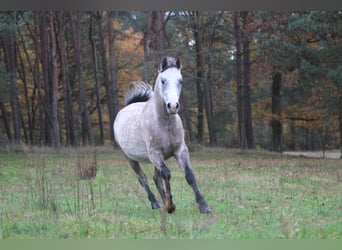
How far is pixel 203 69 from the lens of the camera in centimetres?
1238

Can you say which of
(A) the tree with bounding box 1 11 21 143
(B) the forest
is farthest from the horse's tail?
(A) the tree with bounding box 1 11 21 143

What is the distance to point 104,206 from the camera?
429 centimetres

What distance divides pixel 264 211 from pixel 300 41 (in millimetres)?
5380

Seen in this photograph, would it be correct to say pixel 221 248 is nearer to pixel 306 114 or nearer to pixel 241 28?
pixel 306 114

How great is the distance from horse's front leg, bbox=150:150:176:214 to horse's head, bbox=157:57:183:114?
45 centimetres

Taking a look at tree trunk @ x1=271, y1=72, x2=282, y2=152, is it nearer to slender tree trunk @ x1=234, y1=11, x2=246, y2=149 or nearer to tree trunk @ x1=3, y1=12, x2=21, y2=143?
slender tree trunk @ x1=234, y1=11, x2=246, y2=149

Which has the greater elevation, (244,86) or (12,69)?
(12,69)

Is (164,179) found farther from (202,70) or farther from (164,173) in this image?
(202,70)

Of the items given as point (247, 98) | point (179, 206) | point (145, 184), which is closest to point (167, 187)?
point (179, 206)

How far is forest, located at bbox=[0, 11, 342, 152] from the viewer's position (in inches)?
354

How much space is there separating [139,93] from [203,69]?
23.4ft

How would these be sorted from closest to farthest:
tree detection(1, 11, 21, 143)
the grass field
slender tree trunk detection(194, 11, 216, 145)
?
1. the grass field
2. tree detection(1, 11, 21, 143)
3. slender tree trunk detection(194, 11, 216, 145)

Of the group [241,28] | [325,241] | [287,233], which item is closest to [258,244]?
[287,233]

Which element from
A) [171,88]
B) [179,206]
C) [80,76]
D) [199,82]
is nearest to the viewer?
[171,88]
